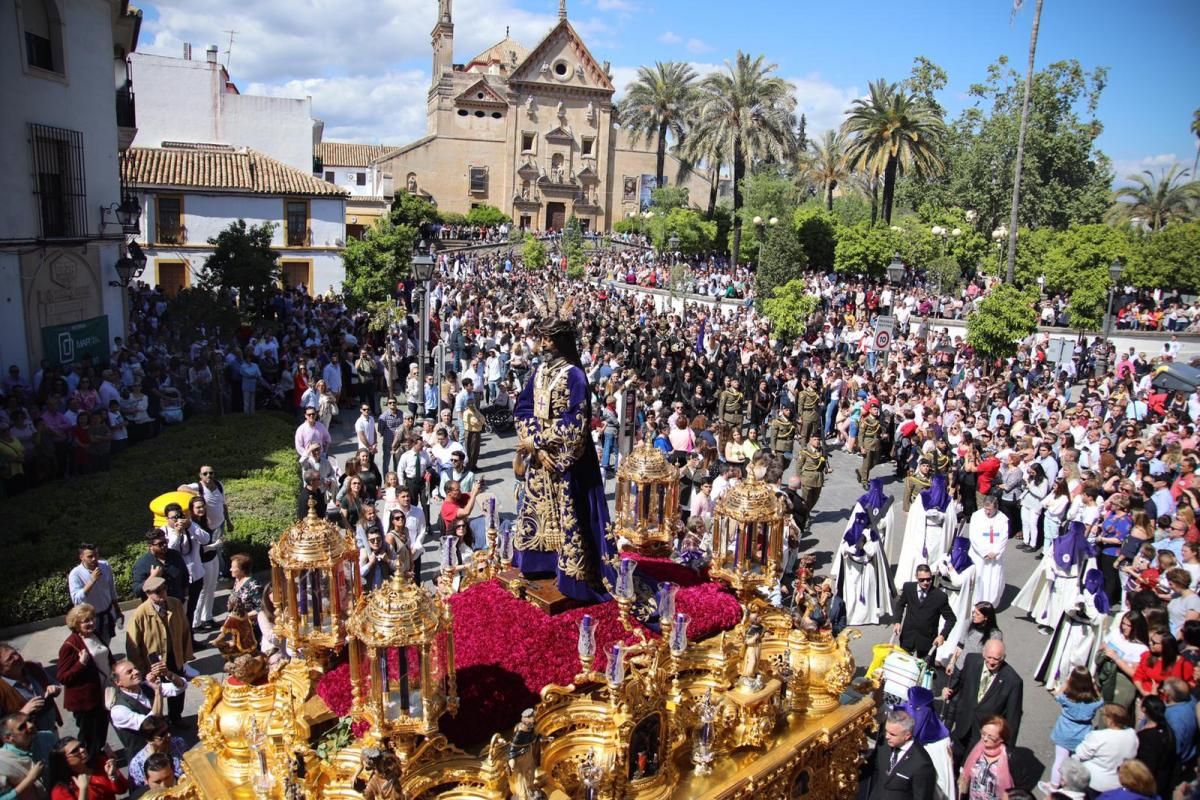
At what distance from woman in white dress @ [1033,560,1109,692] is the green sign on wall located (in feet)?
55.8

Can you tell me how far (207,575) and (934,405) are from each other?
13.0 m

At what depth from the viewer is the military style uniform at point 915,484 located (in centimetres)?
1175

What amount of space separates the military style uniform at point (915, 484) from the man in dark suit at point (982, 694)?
182 inches

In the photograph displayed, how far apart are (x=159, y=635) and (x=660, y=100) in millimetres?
50377

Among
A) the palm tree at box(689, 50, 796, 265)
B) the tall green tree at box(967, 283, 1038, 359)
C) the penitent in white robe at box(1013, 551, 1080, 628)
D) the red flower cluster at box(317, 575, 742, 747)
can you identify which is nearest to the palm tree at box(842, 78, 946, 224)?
the palm tree at box(689, 50, 796, 265)

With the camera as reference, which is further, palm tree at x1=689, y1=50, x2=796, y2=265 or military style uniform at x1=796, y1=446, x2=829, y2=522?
palm tree at x1=689, y1=50, x2=796, y2=265

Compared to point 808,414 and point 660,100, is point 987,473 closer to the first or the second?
point 808,414

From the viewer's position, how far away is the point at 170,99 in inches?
1314

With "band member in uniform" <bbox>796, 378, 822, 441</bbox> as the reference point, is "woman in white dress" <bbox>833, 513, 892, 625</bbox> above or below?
below

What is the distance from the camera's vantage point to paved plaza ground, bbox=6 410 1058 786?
Answer: 8116 mm

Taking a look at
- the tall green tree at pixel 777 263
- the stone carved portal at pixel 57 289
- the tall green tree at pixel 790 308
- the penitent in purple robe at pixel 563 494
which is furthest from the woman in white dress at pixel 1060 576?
the tall green tree at pixel 777 263

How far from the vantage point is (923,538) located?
1048 centimetres

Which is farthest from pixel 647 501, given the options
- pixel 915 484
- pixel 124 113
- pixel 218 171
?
pixel 218 171

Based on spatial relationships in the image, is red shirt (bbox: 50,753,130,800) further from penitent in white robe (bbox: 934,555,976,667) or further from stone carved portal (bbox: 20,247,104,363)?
stone carved portal (bbox: 20,247,104,363)
